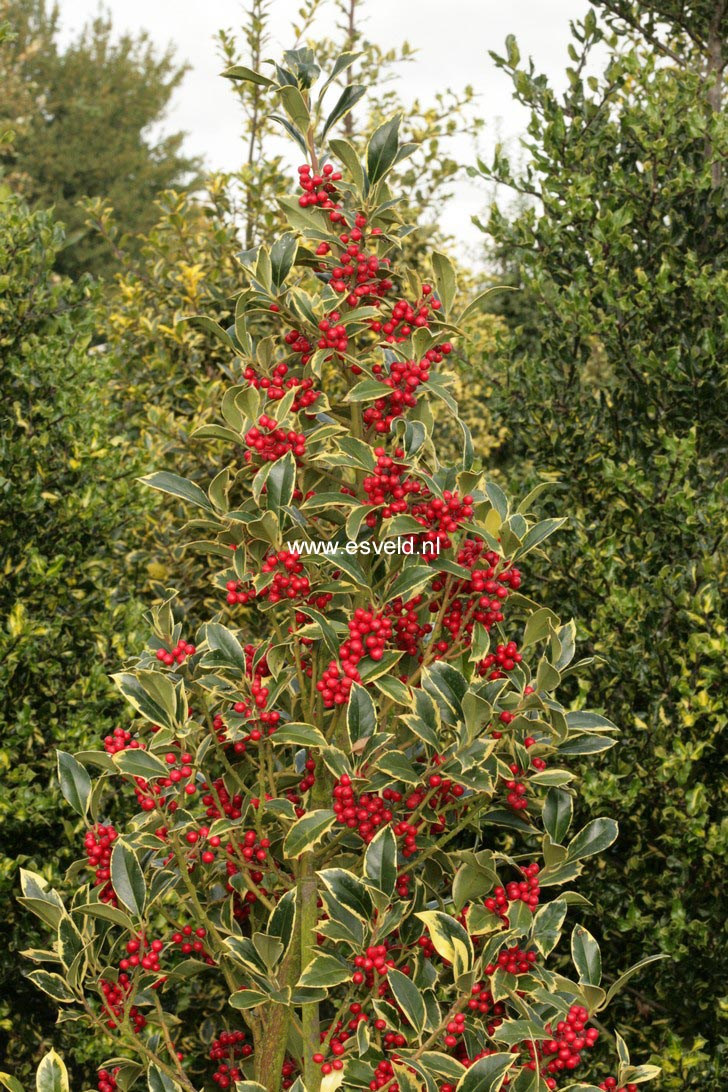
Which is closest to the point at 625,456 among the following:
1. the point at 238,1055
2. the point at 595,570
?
the point at 595,570

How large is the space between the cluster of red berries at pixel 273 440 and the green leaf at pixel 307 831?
904 millimetres

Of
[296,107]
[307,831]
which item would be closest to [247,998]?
[307,831]

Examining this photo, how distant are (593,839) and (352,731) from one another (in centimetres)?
77

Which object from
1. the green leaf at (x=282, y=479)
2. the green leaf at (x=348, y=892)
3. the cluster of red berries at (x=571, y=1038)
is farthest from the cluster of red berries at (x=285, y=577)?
the cluster of red berries at (x=571, y=1038)

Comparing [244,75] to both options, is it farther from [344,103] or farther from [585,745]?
[585,745]

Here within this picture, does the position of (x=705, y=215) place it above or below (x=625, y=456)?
above

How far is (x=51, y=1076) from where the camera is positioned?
231cm

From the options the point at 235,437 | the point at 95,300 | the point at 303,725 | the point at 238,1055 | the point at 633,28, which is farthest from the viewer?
the point at 633,28

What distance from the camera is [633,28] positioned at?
5.32 metres

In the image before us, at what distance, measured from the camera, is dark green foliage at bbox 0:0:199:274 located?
1342 inches

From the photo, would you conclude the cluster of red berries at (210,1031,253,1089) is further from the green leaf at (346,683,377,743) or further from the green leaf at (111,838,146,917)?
the green leaf at (346,683,377,743)

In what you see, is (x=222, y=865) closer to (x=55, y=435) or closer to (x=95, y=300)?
(x=55, y=435)

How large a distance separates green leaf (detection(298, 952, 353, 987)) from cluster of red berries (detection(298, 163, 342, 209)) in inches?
76.4

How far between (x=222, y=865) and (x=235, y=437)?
132cm
